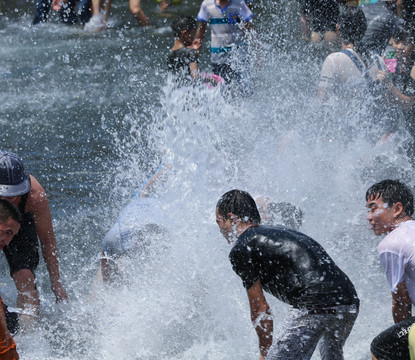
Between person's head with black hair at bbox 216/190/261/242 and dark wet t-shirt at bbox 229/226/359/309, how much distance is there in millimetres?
158

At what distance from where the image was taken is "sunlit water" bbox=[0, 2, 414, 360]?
4.68m

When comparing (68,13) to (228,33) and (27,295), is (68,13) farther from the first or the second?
(27,295)

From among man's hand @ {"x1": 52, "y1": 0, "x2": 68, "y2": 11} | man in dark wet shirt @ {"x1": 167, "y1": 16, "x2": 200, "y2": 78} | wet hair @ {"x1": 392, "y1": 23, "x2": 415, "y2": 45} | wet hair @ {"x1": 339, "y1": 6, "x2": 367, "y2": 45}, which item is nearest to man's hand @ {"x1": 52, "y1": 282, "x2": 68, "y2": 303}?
man in dark wet shirt @ {"x1": 167, "y1": 16, "x2": 200, "y2": 78}

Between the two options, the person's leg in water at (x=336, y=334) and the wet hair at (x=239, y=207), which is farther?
the wet hair at (x=239, y=207)

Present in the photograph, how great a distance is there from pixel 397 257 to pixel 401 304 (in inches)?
14.4

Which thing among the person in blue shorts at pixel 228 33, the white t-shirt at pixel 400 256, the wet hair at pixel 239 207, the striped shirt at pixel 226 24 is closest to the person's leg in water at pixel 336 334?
the white t-shirt at pixel 400 256

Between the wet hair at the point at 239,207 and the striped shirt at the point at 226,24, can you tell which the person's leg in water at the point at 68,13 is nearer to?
the striped shirt at the point at 226,24

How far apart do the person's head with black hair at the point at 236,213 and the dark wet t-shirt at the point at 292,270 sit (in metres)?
0.16

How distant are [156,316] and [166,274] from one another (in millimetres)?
401

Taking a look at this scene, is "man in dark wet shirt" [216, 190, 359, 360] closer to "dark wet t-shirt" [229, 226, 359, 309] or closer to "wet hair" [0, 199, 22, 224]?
"dark wet t-shirt" [229, 226, 359, 309]

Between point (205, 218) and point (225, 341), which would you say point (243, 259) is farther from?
point (205, 218)

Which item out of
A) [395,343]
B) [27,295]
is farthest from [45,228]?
[395,343]

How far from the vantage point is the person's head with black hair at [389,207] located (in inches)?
154

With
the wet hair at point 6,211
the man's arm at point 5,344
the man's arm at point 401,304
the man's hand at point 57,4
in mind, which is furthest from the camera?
the man's hand at point 57,4
